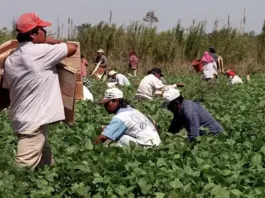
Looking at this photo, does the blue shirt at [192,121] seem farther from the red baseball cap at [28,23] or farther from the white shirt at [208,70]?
the white shirt at [208,70]

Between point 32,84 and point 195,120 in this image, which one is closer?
point 32,84

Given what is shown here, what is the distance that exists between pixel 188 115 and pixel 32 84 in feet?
7.49

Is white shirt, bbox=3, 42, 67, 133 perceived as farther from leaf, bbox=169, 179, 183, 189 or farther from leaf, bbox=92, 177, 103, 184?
leaf, bbox=169, 179, 183, 189

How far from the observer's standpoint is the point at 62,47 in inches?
220

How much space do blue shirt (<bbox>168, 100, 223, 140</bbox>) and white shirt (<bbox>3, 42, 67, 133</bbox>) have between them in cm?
206

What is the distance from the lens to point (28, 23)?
18.2ft

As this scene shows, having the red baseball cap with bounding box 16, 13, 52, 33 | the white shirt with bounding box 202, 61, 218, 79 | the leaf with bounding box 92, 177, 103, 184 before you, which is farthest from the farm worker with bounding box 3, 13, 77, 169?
the white shirt with bounding box 202, 61, 218, 79

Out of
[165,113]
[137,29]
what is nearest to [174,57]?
[137,29]

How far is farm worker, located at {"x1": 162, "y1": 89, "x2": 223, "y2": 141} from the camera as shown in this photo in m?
7.33

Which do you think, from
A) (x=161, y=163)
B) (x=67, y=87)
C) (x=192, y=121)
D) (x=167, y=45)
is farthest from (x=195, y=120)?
(x=167, y=45)

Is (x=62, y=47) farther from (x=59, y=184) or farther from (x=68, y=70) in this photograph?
(x=59, y=184)

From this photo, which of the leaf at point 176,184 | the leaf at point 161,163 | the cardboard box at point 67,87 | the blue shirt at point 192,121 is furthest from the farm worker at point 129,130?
the leaf at point 176,184

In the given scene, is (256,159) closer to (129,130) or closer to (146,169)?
(146,169)

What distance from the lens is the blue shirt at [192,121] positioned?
288 inches
